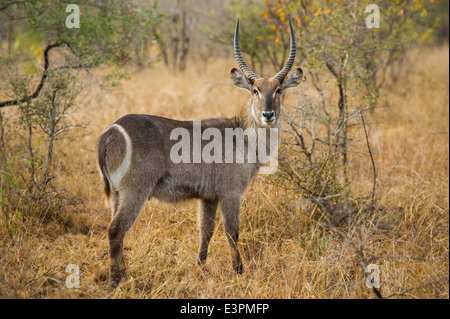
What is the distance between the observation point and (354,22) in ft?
20.3

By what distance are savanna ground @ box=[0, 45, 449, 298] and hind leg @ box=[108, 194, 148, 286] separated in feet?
0.59

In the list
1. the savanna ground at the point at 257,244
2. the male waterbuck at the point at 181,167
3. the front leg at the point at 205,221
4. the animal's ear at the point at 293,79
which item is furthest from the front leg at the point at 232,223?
the animal's ear at the point at 293,79

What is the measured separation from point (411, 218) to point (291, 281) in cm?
188

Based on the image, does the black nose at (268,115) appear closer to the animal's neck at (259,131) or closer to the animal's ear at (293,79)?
the animal's neck at (259,131)

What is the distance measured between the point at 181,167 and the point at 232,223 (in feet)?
2.32

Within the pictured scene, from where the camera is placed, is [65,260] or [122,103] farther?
[122,103]

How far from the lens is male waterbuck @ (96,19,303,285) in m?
3.65

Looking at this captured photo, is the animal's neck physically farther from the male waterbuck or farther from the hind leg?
the hind leg

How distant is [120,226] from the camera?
362 centimetres

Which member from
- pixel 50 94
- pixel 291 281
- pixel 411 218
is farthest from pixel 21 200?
pixel 411 218

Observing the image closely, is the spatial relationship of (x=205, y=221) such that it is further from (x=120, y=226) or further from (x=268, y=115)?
(x=268, y=115)

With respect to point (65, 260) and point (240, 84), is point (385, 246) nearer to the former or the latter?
point (240, 84)

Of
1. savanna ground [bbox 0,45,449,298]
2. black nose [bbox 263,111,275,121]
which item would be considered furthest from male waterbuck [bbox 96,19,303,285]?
savanna ground [bbox 0,45,449,298]

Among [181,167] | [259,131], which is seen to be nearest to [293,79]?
[259,131]
